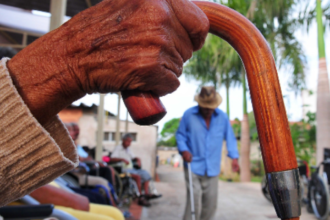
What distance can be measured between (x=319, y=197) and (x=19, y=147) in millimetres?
5733

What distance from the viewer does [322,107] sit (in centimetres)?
726

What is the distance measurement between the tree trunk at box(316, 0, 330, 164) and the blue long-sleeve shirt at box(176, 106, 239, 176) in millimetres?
4520

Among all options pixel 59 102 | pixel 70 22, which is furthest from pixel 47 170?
pixel 70 22

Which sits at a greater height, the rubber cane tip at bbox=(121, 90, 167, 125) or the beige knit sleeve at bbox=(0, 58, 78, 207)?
the rubber cane tip at bbox=(121, 90, 167, 125)

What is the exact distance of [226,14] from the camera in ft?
1.84

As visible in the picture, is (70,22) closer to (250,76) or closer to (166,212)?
(250,76)

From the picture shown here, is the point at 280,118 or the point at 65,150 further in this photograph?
the point at 65,150

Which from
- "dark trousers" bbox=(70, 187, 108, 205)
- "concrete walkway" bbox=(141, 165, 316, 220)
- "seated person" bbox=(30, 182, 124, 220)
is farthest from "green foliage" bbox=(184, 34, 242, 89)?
"seated person" bbox=(30, 182, 124, 220)

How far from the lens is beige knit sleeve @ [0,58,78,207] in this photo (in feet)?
1.64

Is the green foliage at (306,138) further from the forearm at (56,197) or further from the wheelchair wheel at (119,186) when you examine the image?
→ the forearm at (56,197)

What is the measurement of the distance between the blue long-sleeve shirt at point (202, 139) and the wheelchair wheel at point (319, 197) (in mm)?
2440

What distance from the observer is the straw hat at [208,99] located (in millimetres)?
3561

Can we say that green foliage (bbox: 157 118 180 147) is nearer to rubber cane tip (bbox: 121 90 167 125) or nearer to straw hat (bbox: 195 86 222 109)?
straw hat (bbox: 195 86 222 109)

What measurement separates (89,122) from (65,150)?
12396 millimetres
